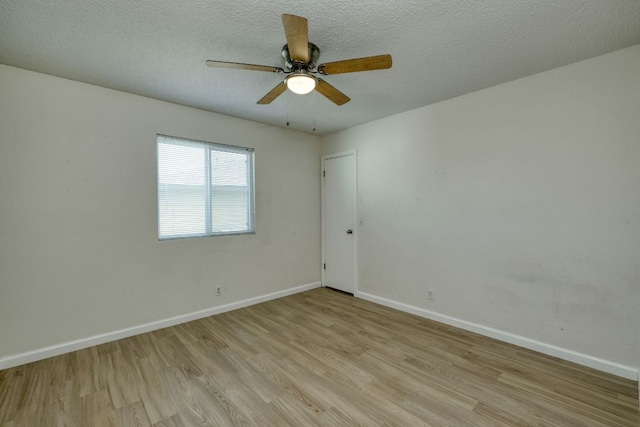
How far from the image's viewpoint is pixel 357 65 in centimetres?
181

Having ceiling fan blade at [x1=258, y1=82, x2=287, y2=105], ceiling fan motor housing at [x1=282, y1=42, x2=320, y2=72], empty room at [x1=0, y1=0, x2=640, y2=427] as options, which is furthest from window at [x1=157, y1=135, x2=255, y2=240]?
ceiling fan motor housing at [x1=282, y1=42, x2=320, y2=72]

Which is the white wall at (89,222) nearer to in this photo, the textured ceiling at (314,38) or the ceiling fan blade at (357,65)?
the textured ceiling at (314,38)

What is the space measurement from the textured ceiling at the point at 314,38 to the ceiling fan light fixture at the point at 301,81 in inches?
11.8

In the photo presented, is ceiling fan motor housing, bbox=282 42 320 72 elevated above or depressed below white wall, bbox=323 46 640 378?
above

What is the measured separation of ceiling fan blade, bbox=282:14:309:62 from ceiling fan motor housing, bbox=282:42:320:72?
109 millimetres

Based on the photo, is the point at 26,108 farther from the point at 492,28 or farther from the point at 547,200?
the point at 547,200

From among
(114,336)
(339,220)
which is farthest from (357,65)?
(114,336)

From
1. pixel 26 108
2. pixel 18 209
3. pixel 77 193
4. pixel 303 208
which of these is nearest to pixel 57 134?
pixel 26 108

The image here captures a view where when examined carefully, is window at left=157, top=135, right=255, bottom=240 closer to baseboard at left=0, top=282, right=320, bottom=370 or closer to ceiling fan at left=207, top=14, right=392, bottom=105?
baseboard at left=0, top=282, right=320, bottom=370

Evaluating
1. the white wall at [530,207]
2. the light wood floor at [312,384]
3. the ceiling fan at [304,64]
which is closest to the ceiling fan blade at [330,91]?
the ceiling fan at [304,64]

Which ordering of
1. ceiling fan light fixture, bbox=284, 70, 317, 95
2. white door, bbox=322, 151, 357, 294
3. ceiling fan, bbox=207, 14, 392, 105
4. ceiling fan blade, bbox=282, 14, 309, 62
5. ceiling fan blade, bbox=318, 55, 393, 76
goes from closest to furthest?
ceiling fan blade, bbox=282, 14, 309, 62, ceiling fan, bbox=207, 14, 392, 105, ceiling fan blade, bbox=318, 55, 393, 76, ceiling fan light fixture, bbox=284, 70, 317, 95, white door, bbox=322, 151, 357, 294

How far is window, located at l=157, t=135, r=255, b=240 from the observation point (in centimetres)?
313

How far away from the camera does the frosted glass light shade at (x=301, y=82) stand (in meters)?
1.90

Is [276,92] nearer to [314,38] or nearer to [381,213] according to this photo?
[314,38]
